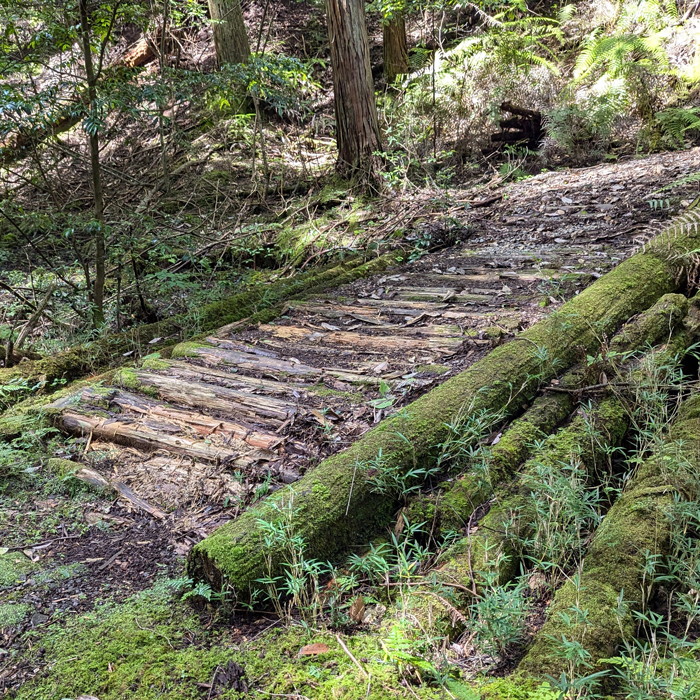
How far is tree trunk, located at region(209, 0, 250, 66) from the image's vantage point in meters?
11.6

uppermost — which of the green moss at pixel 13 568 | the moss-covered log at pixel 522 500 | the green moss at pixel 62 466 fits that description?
the green moss at pixel 62 466

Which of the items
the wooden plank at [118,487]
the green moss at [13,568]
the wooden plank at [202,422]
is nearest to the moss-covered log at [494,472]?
the wooden plank at [202,422]

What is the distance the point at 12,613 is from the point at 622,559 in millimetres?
2345

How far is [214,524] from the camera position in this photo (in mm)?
2855

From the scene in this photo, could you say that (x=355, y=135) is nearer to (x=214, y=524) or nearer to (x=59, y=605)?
(x=214, y=524)

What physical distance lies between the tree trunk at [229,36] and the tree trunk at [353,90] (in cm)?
344

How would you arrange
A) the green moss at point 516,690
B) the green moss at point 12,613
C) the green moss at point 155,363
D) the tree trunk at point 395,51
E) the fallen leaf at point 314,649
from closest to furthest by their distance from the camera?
the green moss at point 516,690 → the fallen leaf at point 314,649 → the green moss at point 12,613 → the green moss at point 155,363 → the tree trunk at point 395,51

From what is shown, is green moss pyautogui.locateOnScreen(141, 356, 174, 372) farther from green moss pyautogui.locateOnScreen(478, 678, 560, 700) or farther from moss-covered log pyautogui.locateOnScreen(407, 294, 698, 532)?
green moss pyautogui.locateOnScreen(478, 678, 560, 700)

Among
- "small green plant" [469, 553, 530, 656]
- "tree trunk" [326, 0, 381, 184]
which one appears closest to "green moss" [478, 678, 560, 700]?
"small green plant" [469, 553, 530, 656]

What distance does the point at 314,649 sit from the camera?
79.0 inches

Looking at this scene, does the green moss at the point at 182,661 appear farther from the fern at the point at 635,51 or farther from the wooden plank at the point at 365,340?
the fern at the point at 635,51

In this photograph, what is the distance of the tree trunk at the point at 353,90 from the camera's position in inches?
347

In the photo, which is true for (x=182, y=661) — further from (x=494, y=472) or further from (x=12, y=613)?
(x=494, y=472)

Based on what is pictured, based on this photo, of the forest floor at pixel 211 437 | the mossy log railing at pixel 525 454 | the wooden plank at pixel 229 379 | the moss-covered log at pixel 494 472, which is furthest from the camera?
the wooden plank at pixel 229 379
